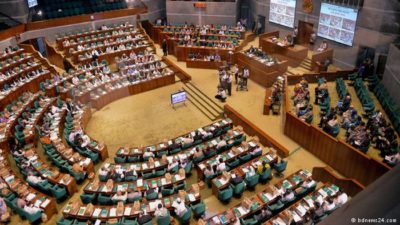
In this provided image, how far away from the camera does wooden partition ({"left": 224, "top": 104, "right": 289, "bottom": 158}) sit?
13.7 meters

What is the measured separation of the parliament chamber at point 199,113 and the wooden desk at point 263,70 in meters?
0.09

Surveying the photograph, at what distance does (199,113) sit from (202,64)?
19.6 ft

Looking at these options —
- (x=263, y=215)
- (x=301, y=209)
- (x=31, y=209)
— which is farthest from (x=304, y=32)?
(x=31, y=209)

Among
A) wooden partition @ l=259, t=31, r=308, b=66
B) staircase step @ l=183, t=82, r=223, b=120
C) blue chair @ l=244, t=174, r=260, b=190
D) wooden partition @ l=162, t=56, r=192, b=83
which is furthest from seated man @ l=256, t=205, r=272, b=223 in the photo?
wooden partition @ l=259, t=31, r=308, b=66

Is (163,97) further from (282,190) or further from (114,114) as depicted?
(282,190)

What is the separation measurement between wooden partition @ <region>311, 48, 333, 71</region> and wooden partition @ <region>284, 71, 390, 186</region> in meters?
6.74

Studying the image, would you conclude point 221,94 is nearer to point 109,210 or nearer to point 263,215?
point 263,215

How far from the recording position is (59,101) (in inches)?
669

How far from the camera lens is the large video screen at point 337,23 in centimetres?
1961

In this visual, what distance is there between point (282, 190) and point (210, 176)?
2586mm

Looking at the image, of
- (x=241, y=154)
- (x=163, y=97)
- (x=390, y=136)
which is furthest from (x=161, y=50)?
(x=390, y=136)

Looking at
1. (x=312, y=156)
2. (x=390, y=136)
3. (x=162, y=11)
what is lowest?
(x=312, y=156)

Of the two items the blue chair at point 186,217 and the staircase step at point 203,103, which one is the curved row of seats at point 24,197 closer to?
the blue chair at point 186,217

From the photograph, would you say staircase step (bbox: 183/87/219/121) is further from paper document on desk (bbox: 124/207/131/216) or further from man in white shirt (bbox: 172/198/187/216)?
paper document on desk (bbox: 124/207/131/216)
